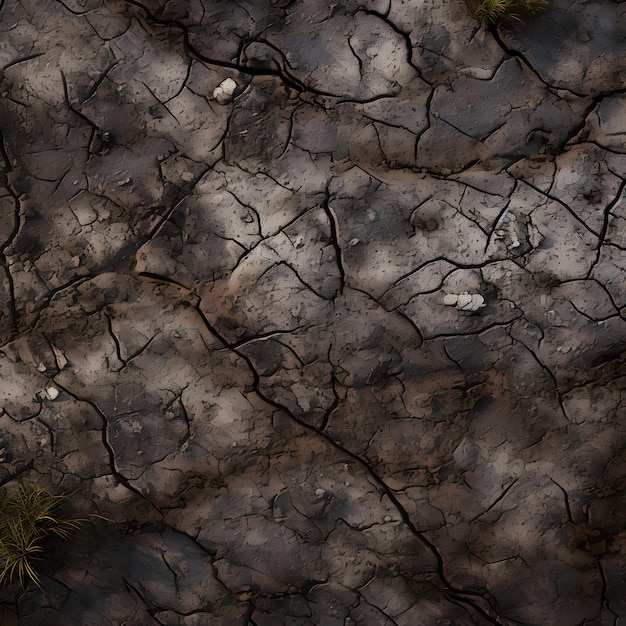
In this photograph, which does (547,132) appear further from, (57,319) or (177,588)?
(177,588)

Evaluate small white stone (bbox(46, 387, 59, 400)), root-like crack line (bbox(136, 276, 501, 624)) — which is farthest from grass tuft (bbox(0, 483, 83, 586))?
root-like crack line (bbox(136, 276, 501, 624))

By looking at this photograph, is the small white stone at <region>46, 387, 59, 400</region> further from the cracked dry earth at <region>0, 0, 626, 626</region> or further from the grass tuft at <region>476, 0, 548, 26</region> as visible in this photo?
the grass tuft at <region>476, 0, 548, 26</region>

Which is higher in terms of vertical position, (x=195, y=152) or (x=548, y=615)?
(x=195, y=152)

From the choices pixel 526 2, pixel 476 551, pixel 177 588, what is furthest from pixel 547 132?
pixel 177 588

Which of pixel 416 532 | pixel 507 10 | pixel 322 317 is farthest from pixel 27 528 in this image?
pixel 507 10

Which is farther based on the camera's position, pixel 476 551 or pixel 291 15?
pixel 291 15

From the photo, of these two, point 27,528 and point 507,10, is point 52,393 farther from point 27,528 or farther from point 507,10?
point 507,10
